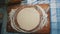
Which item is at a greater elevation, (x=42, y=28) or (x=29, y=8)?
(x=29, y=8)

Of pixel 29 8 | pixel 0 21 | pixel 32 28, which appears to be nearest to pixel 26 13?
pixel 29 8

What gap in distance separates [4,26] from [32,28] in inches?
11.6

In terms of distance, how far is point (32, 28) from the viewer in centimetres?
120

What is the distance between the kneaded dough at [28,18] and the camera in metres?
1.21

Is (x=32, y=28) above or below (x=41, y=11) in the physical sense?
below

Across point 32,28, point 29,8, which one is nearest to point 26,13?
point 29,8

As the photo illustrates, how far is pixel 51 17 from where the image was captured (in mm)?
1197

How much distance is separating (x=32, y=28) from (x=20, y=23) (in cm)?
→ 14

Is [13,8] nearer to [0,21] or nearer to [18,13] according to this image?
[18,13]

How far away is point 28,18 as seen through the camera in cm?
123

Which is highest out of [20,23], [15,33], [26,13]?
[26,13]

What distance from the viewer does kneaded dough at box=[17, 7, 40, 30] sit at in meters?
1.21

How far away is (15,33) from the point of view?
1218mm

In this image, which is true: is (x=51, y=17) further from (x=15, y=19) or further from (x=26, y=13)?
(x=15, y=19)
